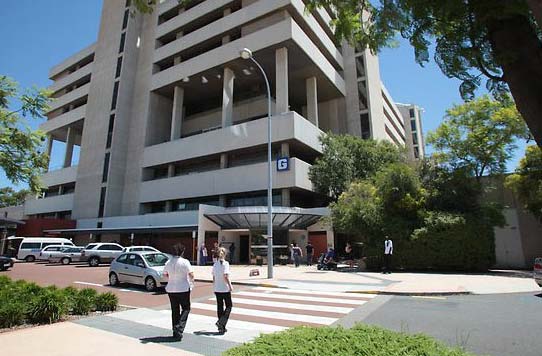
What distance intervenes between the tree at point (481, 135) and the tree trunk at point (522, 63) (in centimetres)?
2619

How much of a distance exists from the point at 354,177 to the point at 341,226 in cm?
1226

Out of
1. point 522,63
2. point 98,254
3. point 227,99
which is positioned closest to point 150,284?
point 522,63

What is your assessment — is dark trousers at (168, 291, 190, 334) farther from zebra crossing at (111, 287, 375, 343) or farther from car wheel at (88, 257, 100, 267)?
car wheel at (88, 257, 100, 267)

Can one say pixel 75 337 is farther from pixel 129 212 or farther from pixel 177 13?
pixel 177 13

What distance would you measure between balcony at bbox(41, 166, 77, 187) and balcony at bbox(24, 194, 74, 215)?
2309 mm

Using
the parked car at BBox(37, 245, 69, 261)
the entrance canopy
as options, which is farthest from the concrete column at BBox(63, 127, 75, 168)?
the entrance canopy

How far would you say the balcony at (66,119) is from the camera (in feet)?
173

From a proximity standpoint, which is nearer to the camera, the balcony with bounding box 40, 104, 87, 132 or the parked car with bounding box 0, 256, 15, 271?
the parked car with bounding box 0, 256, 15, 271

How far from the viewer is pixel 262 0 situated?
37.3 metres

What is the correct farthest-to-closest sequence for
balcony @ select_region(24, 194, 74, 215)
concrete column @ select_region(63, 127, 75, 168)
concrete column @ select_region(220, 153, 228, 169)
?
concrete column @ select_region(63, 127, 75, 168) → balcony @ select_region(24, 194, 74, 215) → concrete column @ select_region(220, 153, 228, 169)

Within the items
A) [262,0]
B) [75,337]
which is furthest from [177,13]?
[75,337]

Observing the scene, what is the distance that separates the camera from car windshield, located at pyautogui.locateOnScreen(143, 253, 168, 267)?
14.5m

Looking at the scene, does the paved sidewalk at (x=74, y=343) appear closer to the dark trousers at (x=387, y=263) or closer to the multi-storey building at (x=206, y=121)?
the dark trousers at (x=387, y=263)

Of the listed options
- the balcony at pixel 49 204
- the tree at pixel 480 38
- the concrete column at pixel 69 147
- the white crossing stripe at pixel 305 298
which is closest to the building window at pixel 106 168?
the balcony at pixel 49 204
